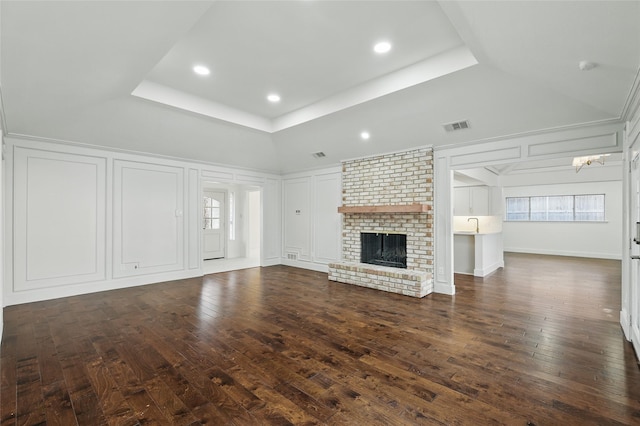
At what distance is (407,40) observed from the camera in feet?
10.1

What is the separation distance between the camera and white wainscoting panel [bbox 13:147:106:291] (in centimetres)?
448

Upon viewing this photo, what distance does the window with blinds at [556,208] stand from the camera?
9117 mm

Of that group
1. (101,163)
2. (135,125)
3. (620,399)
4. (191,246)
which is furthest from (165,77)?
(620,399)

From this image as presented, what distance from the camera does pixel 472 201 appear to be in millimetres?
8445

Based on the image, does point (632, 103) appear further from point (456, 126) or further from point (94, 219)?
point (94, 219)

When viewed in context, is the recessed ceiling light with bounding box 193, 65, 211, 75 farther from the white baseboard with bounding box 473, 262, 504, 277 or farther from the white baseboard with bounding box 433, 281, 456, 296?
the white baseboard with bounding box 473, 262, 504, 277

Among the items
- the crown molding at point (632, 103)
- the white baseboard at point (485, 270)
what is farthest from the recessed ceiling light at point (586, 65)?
the white baseboard at point (485, 270)

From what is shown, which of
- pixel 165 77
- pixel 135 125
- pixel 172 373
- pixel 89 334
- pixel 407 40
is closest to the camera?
pixel 172 373

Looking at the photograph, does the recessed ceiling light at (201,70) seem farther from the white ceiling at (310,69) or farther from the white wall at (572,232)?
the white wall at (572,232)

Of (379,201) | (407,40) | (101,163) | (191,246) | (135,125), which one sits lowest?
(191,246)

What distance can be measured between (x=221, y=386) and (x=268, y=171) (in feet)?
19.4

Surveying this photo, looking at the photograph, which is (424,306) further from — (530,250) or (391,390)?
(530,250)

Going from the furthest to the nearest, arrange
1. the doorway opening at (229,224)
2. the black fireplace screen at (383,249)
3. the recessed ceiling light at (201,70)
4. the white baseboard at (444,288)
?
the doorway opening at (229,224) → the black fireplace screen at (383,249) → the white baseboard at (444,288) → the recessed ceiling light at (201,70)

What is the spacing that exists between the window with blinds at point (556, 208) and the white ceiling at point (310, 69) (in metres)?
7.28
